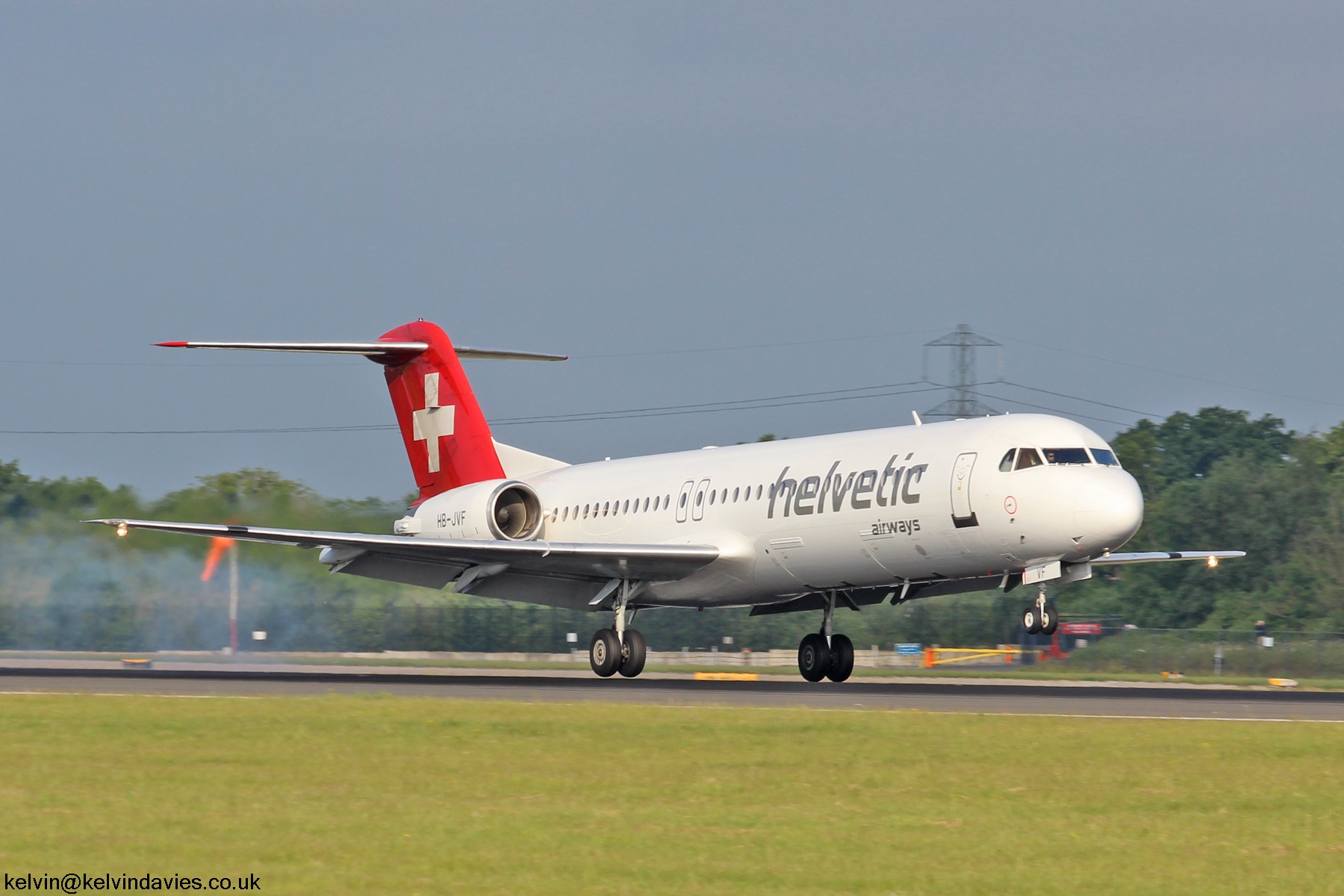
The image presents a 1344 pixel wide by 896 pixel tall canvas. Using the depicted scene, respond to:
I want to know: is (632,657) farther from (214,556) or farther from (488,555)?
(214,556)

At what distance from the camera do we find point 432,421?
37031mm

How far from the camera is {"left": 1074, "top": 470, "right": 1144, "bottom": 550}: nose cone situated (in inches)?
974

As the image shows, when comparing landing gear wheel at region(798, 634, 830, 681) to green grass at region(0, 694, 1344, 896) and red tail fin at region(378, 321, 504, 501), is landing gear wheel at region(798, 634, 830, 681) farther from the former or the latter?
green grass at region(0, 694, 1344, 896)

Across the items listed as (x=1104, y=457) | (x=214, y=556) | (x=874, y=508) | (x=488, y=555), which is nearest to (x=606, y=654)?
(x=488, y=555)

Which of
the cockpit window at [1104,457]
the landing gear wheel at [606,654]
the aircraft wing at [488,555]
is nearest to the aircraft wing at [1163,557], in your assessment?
the cockpit window at [1104,457]

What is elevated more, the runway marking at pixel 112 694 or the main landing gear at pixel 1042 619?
the main landing gear at pixel 1042 619

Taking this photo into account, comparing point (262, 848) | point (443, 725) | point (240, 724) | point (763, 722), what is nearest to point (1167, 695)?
point (763, 722)

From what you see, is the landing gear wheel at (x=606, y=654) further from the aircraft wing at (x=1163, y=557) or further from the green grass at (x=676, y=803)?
the green grass at (x=676, y=803)

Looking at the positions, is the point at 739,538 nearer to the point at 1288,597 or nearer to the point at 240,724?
the point at 240,724

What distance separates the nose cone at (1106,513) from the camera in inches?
974

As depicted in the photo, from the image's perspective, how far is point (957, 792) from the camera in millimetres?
12250

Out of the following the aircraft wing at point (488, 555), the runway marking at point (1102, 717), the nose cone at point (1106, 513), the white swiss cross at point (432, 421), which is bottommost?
the runway marking at point (1102, 717)

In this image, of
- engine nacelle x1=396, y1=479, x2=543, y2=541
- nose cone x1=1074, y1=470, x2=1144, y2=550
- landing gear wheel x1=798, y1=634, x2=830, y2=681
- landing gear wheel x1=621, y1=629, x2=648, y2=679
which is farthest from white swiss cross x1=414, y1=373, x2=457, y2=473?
nose cone x1=1074, y1=470, x2=1144, y2=550

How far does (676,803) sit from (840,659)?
18.6 m
